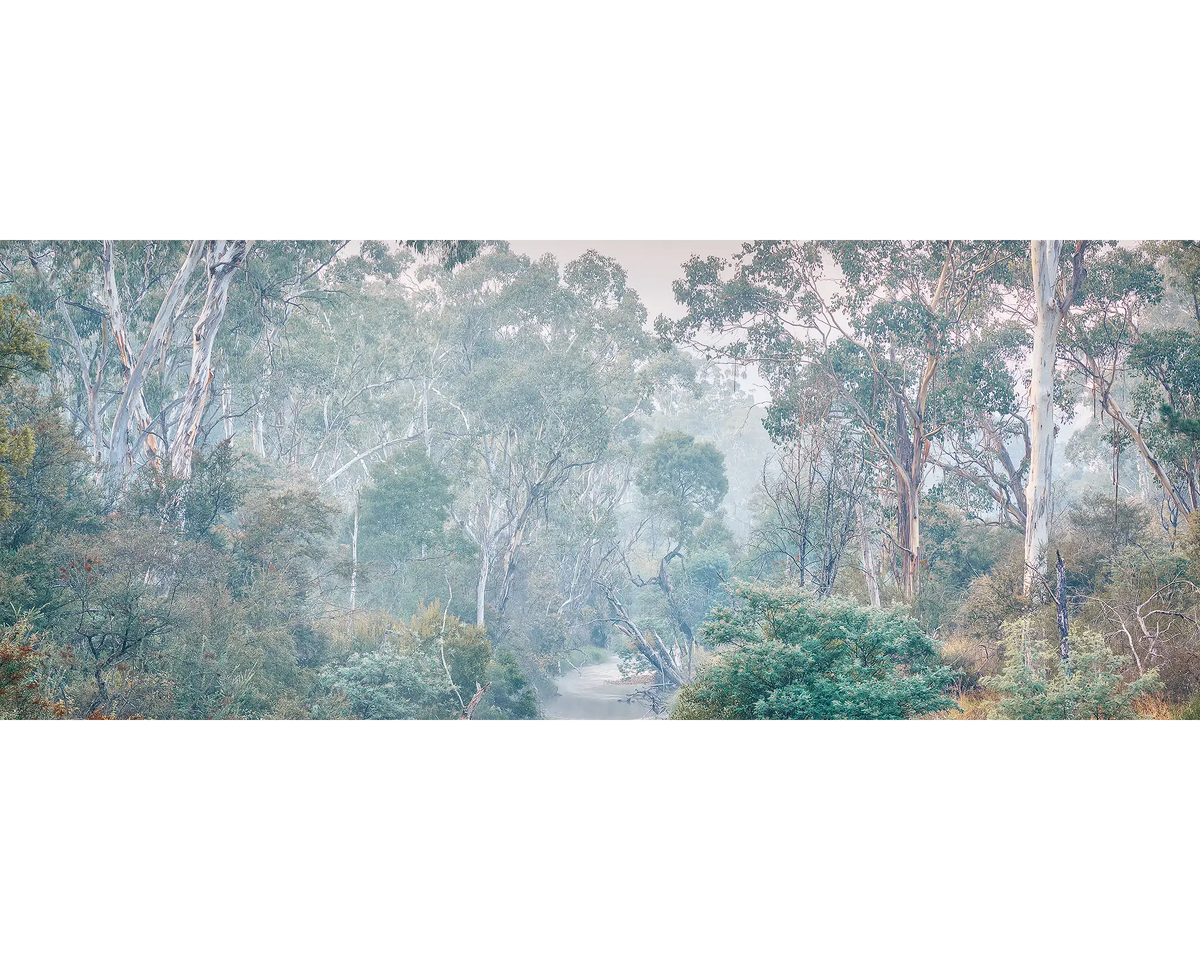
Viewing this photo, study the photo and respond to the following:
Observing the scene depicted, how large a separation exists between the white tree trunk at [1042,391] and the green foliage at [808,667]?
2.88 metres

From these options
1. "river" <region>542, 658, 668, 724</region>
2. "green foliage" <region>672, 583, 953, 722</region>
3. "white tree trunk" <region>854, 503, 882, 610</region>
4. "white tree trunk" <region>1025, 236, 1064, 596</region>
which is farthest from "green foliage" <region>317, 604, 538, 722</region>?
"white tree trunk" <region>1025, 236, 1064, 596</region>

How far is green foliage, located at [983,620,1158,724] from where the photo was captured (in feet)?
18.5

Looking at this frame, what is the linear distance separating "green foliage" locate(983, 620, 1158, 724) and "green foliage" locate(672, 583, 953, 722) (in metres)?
0.50

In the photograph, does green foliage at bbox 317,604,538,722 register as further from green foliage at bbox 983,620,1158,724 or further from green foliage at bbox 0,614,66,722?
green foliage at bbox 983,620,1158,724

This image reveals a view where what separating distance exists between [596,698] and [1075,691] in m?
6.94

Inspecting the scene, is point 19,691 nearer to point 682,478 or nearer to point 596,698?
point 596,698

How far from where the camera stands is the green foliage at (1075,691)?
5629 mm

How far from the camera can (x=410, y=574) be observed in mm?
11797
